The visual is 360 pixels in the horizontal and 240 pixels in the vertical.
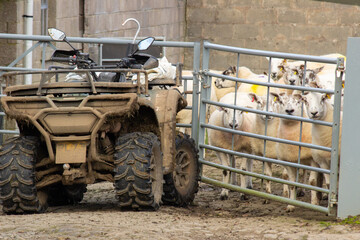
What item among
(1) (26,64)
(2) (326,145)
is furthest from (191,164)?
(1) (26,64)

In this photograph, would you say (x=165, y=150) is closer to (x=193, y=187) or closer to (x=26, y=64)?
(x=193, y=187)

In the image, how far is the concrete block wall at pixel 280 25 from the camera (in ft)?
59.4

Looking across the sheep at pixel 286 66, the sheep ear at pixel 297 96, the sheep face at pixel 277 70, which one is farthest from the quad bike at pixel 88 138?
the sheep face at pixel 277 70

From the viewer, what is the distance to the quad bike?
6684mm

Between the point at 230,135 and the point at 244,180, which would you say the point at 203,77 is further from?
the point at 244,180

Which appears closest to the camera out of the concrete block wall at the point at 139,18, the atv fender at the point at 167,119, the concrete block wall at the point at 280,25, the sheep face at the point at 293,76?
the atv fender at the point at 167,119

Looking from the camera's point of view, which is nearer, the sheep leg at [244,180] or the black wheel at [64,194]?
the black wheel at [64,194]

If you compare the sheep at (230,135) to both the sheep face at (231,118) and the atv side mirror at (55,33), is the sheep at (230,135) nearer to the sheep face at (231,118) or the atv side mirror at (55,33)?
the sheep face at (231,118)

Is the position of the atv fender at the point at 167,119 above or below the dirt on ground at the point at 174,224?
above

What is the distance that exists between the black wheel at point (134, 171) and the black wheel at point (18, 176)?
0.74 meters

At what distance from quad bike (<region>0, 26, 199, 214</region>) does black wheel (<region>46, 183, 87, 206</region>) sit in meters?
0.35

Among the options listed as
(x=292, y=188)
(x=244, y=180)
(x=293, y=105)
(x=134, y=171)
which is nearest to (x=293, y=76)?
(x=244, y=180)

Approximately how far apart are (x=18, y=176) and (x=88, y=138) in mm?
686

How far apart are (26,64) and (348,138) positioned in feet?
18.8
